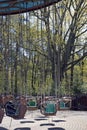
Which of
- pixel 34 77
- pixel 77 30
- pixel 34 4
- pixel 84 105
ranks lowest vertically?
pixel 84 105

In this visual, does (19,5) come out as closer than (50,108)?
No

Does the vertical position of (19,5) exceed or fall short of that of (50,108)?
it exceeds it

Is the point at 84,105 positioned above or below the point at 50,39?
below

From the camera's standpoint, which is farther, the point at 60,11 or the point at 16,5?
the point at 60,11

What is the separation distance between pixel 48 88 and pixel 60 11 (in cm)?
942

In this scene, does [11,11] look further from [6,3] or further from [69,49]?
[69,49]

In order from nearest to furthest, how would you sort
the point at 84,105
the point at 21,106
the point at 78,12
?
the point at 21,106, the point at 84,105, the point at 78,12

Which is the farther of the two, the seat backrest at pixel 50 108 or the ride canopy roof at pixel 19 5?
the ride canopy roof at pixel 19 5

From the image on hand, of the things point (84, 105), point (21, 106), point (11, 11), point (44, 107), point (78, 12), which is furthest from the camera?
point (78, 12)

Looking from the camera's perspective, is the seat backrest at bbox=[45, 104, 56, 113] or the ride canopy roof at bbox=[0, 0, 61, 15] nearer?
the seat backrest at bbox=[45, 104, 56, 113]

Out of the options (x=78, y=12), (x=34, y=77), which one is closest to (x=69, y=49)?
(x=78, y=12)

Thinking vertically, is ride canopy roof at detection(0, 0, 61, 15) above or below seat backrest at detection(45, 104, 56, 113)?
above

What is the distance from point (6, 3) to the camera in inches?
565

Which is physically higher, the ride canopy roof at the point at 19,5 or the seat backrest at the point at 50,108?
the ride canopy roof at the point at 19,5
